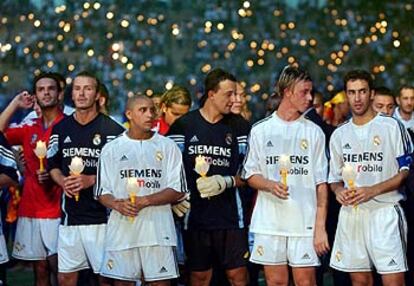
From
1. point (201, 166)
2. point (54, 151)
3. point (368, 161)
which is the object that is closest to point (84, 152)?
point (54, 151)

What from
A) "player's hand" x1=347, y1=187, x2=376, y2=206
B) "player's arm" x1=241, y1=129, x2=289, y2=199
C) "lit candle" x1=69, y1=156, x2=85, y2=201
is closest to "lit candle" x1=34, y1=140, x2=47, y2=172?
"lit candle" x1=69, y1=156, x2=85, y2=201

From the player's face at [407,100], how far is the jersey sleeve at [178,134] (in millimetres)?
2628

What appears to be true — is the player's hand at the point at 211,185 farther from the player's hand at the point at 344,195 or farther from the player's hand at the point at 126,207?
the player's hand at the point at 344,195

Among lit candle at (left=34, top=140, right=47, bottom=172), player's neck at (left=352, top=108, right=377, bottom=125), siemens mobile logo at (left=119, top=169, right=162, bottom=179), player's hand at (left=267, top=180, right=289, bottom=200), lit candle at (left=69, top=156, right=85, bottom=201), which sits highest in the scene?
player's neck at (left=352, top=108, right=377, bottom=125)

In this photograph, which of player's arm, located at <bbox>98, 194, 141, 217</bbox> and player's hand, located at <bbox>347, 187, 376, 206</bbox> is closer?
player's hand, located at <bbox>347, 187, 376, 206</bbox>

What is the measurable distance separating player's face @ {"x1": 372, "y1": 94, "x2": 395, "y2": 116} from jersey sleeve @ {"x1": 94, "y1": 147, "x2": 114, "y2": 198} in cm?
274

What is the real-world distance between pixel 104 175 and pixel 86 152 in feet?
1.65

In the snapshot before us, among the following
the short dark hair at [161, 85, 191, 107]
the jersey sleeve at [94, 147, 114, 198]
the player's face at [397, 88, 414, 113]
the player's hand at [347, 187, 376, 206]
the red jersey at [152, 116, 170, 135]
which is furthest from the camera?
the player's face at [397, 88, 414, 113]

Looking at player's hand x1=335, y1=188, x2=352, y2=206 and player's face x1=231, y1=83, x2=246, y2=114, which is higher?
player's face x1=231, y1=83, x2=246, y2=114

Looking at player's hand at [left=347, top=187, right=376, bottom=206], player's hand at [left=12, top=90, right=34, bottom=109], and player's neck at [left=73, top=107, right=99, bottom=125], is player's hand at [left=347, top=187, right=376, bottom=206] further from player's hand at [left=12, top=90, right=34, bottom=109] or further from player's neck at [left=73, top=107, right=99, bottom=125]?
player's hand at [left=12, top=90, right=34, bottom=109]

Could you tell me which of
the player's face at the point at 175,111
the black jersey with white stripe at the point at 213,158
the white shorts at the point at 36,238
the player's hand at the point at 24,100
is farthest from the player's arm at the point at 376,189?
the player's hand at the point at 24,100

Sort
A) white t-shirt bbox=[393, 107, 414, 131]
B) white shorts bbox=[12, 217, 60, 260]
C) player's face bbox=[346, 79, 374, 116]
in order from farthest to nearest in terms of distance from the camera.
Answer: white t-shirt bbox=[393, 107, 414, 131]
white shorts bbox=[12, 217, 60, 260]
player's face bbox=[346, 79, 374, 116]

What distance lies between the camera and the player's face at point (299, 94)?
28.8ft

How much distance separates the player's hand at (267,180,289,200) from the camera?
8.51m
